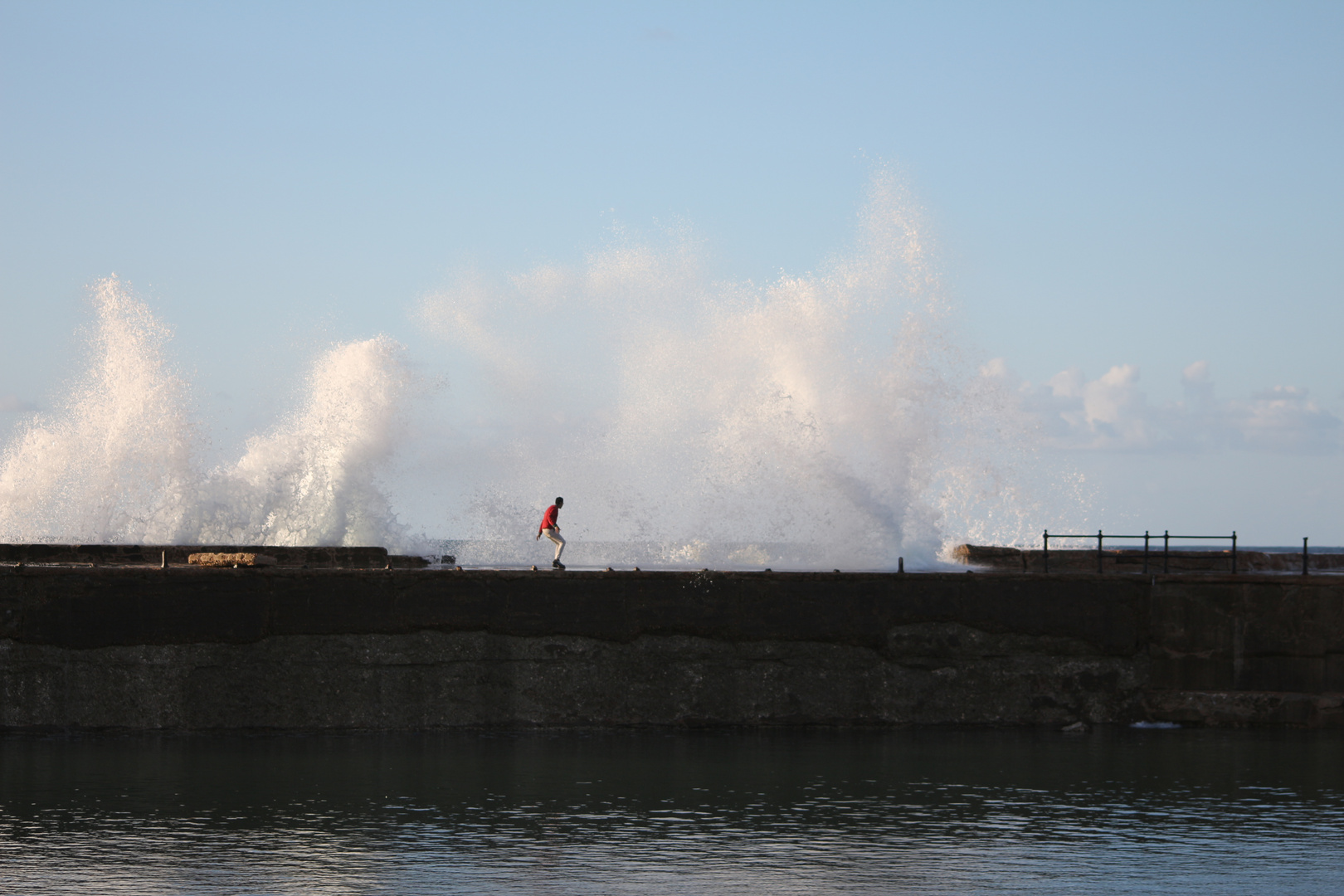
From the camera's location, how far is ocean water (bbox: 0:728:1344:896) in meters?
9.00

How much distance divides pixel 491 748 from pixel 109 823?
4.52 m

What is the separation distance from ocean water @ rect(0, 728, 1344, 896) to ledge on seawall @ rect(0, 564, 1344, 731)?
1.38ft

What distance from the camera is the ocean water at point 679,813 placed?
29.5 feet

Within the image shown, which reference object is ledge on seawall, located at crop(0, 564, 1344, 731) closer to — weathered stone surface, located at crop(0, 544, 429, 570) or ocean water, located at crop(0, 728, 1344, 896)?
ocean water, located at crop(0, 728, 1344, 896)

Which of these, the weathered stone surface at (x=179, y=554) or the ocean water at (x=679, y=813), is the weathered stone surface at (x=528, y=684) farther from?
the weathered stone surface at (x=179, y=554)

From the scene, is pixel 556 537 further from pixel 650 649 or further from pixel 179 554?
pixel 179 554

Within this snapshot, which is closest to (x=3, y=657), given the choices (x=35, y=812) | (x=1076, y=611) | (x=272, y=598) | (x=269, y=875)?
(x=272, y=598)

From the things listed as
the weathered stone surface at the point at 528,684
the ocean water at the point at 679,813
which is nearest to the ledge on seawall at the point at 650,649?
the weathered stone surface at the point at 528,684

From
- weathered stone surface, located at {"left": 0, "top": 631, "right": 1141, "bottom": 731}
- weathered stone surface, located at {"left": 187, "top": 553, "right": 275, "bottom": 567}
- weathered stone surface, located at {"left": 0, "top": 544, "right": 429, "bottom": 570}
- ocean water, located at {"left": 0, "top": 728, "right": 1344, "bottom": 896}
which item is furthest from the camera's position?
weathered stone surface, located at {"left": 0, "top": 544, "right": 429, "bottom": 570}

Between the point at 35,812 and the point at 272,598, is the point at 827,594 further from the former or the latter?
the point at 35,812

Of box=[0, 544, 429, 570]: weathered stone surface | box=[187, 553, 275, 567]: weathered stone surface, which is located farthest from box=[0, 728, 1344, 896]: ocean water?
box=[0, 544, 429, 570]: weathered stone surface

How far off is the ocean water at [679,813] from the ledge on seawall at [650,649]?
0.42 meters

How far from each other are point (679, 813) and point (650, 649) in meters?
4.51

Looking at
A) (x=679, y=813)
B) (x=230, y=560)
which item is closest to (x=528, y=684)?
(x=230, y=560)
